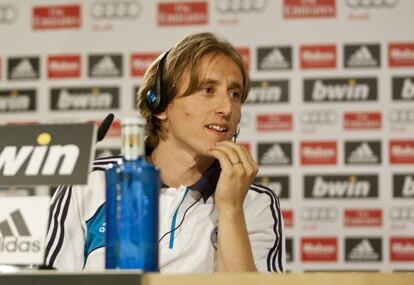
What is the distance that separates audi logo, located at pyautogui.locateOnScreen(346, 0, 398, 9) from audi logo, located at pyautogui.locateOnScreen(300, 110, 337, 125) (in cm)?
47

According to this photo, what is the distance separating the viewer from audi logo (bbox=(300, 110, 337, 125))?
11.4 feet

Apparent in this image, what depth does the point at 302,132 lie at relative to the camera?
3.47 meters

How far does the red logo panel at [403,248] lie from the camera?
3.41 metres

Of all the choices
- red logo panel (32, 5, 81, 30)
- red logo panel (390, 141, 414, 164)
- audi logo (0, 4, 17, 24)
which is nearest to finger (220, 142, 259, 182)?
red logo panel (390, 141, 414, 164)

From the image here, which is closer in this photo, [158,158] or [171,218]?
[171,218]

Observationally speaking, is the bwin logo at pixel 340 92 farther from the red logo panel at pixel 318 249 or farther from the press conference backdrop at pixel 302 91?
the red logo panel at pixel 318 249

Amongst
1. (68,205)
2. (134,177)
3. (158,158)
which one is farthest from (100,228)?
(134,177)

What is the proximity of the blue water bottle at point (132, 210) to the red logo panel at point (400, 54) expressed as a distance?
8.65ft

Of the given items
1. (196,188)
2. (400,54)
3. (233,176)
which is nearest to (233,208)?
(233,176)

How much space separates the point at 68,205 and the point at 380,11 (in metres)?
2.20

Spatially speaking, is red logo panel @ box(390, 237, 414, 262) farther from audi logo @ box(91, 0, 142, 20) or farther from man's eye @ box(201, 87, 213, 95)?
man's eye @ box(201, 87, 213, 95)

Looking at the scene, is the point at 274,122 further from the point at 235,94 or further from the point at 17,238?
the point at 17,238

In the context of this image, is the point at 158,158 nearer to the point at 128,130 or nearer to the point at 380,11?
the point at 128,130

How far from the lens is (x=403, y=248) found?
11.2ft
